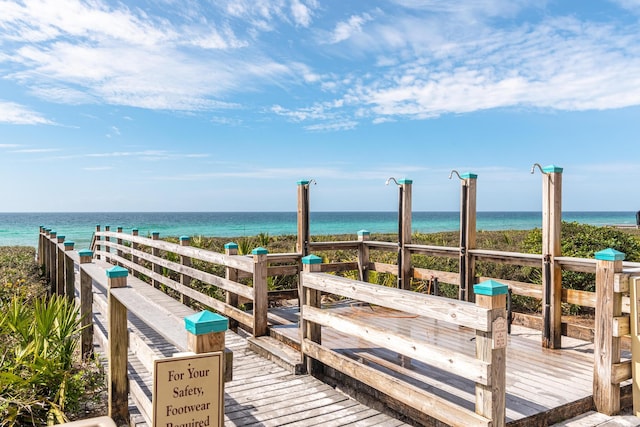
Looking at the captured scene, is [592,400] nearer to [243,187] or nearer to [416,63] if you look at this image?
[416,63]

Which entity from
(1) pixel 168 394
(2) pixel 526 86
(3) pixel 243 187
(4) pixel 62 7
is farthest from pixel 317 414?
(3) pixel 243 187

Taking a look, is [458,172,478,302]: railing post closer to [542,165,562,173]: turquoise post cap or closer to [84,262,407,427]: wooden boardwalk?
[542,165,562,173]: turquoise post cap

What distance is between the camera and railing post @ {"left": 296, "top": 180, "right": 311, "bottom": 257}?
23.7 ft

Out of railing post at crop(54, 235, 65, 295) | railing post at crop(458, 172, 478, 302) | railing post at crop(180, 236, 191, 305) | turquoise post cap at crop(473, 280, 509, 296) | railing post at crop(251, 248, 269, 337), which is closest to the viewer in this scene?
turquoise post cap at crop(473, 280, 509, 296)

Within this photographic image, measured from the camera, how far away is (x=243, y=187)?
64.2m

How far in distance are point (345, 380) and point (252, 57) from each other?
49.5ft

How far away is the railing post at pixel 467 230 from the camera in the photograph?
20.2 feet

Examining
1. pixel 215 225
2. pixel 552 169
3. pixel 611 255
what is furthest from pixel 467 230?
pixel 215 225

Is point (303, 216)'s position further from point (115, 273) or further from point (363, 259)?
point (115, 273)

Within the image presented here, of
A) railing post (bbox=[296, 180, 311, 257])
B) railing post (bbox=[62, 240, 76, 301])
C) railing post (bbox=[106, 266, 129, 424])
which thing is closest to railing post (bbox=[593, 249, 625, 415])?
railing post (bbox=[106, 266, 129, 424])

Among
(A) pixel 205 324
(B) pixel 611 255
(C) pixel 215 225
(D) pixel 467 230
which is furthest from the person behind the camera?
(C) pixel 215 225

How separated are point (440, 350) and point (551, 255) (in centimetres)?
272

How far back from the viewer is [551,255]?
5219 millimetres

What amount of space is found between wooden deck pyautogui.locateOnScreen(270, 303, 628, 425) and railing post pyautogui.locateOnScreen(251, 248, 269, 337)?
0.23 m
